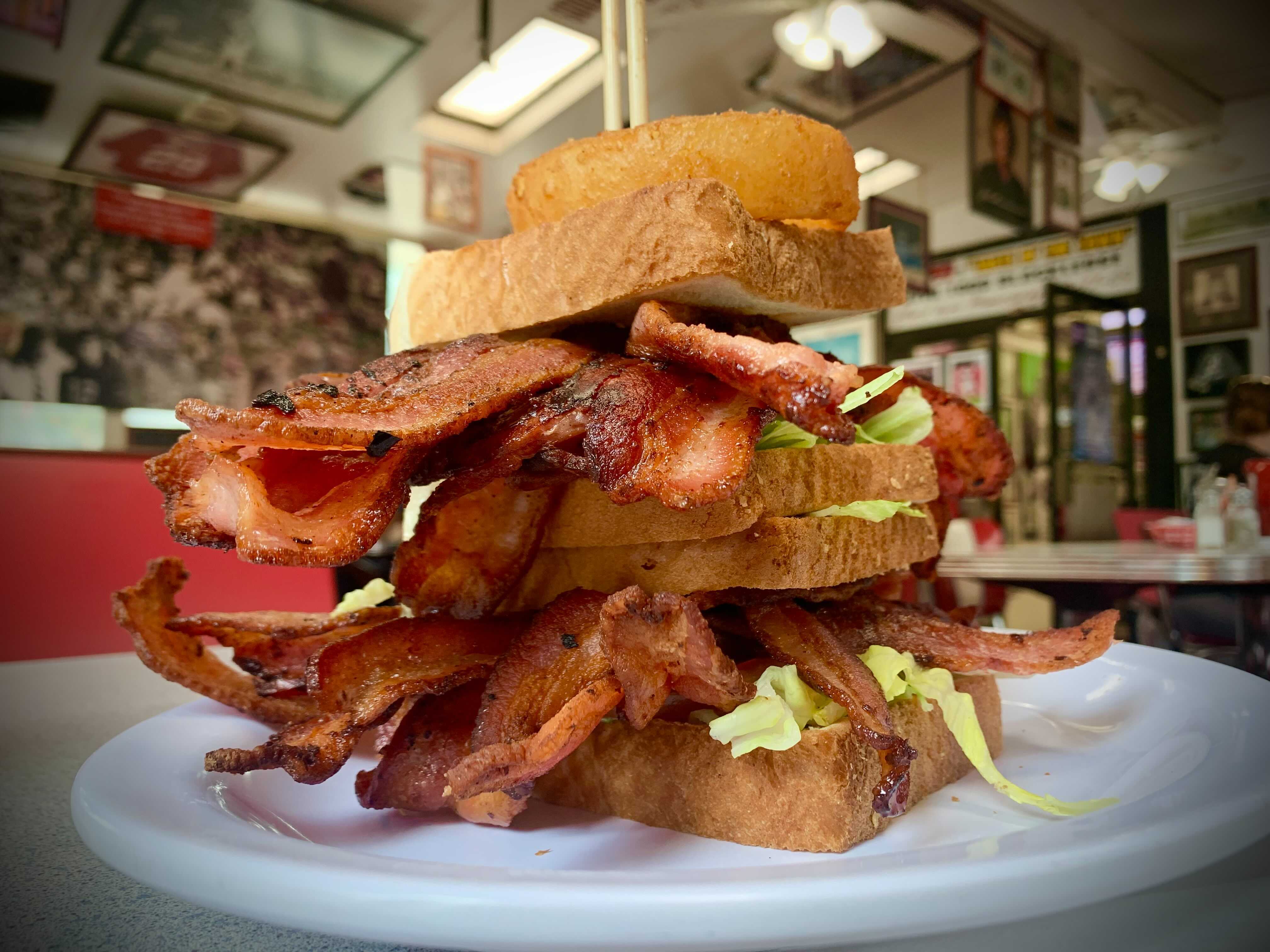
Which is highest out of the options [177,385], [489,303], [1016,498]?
[177,385]

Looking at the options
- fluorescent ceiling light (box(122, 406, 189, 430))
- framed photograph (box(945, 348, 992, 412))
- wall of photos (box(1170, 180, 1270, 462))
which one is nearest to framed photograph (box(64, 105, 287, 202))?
fluorescent ceiling light (box(122, 406, 189, 430))

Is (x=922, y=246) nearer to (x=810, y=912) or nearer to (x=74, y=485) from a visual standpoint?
(x=74, y=485)

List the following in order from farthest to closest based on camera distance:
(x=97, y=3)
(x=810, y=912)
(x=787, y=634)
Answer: (x=97, y=3) < (x=787, y=634) < (x=810, y=912)

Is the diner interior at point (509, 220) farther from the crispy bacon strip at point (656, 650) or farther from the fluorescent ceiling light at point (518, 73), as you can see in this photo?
the crispy bacon strip at point (656, 650)

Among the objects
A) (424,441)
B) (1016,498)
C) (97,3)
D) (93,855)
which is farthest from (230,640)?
(1016,498)

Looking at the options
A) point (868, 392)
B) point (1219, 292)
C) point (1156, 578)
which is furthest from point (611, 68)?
point (1219, 292)

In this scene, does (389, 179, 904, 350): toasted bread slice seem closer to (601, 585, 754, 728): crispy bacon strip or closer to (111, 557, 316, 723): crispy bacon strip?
(601, 585, 754, 728): crispy bacon strip

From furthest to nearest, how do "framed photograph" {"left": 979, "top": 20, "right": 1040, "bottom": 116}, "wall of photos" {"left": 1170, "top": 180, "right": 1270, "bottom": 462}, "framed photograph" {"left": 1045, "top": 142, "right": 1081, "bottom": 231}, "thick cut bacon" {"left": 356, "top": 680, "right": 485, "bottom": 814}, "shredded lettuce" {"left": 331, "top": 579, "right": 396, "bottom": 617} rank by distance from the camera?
"wall of photos" {"left": 1170, "top": 180, "right": 1270, "bottom": 462}, "framed photograph" {"left": 1045, "top": 142, "right": 1081, "bottom": 231}, "framed photograph" {"left": 979, "top": 20, "right": 1040, "bottom": 116}, "shredded lettuce" {"left": 331, "top": 579, "right": 396, "bottom": 617}, "thick cut bacon" {"left": 356, "top": 680, "right": 485, "bottom": 814}
